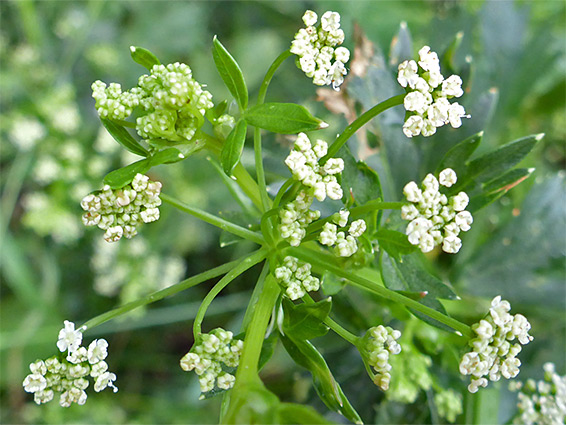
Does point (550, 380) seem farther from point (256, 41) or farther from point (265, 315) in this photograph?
point (256, 41)

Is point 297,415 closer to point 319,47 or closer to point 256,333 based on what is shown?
point 256,333

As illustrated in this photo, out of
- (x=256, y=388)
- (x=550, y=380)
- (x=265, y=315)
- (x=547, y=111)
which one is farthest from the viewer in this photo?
(x=547, y=111)

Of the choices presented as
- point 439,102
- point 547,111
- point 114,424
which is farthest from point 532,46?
point 114,424

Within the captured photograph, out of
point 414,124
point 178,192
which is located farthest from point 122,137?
point 178,192

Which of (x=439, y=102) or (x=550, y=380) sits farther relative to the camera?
(x=550, y=380)

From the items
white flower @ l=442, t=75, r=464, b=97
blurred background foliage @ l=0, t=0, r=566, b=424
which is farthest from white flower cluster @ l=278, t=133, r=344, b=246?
blurred background foliage @ l=0, t=0, r=566, b=424

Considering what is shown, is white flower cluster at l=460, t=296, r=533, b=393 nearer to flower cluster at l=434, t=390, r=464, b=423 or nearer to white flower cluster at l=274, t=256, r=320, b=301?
white flower cluster at l=274, t=256, r=320, b=301
